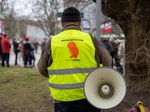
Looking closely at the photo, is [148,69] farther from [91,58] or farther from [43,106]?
[91,58]

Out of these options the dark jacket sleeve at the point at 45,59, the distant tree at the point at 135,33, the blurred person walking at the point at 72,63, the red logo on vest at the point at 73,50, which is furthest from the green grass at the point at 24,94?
the red logo on vest at the point at 73,50

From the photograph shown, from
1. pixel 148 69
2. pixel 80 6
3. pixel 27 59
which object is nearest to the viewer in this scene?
pixel 148 69

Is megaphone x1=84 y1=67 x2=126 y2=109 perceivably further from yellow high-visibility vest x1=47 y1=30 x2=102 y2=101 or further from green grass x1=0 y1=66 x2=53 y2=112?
green grass x1=0 y1=66 x2=53 y2=112

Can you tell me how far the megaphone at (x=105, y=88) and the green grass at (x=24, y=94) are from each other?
3.19 m

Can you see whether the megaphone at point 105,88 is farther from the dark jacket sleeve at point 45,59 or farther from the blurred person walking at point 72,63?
the dark jacket sleeve at point 45,59

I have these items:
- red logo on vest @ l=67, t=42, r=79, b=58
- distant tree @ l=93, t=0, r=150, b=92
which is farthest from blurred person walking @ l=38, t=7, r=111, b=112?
distant tree @ l=93, t=0, r=150, b=92

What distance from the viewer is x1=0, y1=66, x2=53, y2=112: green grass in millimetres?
6242

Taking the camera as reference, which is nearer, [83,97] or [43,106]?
[83,97]

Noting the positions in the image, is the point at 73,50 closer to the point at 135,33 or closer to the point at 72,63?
the point at 72,63

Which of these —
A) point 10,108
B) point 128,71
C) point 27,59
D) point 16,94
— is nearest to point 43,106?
point 10,108

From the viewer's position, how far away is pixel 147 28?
22.0ft

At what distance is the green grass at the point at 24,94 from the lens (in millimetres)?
6242

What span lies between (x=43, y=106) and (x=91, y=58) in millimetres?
3645

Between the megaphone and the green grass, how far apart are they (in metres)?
3.19
